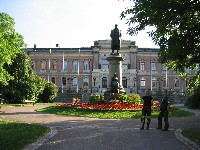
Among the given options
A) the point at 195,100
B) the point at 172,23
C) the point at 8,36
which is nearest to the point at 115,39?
the point at 195,100

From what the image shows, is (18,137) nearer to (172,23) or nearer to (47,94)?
(172,23)

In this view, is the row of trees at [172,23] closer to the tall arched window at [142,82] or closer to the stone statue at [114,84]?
the stone statue at [114,84]

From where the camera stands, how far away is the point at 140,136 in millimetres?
10992

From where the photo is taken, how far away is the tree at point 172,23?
36.6 feet

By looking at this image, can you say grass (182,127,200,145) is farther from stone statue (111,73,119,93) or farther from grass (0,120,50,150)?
stone statue (111,73,119,93)

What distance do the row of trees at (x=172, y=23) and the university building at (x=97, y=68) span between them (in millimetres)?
55504

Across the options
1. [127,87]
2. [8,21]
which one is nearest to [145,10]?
[8,21]

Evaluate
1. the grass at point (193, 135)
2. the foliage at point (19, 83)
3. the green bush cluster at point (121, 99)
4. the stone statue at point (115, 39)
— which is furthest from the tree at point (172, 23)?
the foliage at point (19, 83)

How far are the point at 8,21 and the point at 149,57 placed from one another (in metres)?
44.2

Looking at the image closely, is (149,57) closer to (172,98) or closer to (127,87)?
(127,87)

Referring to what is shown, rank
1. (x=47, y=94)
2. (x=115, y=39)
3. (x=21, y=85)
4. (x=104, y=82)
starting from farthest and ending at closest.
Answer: (x=104, y=82) < (x=47, y=94) < (x=21, y=85) < (x=115, y=39)

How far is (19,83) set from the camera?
40531mm

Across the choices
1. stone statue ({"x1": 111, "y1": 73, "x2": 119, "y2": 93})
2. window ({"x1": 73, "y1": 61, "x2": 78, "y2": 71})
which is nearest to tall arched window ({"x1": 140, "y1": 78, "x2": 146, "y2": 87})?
window ({"x1": 73, "y1": 61, "x2": 78, "y2": 71})

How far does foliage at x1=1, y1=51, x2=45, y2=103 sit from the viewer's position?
131 ft
